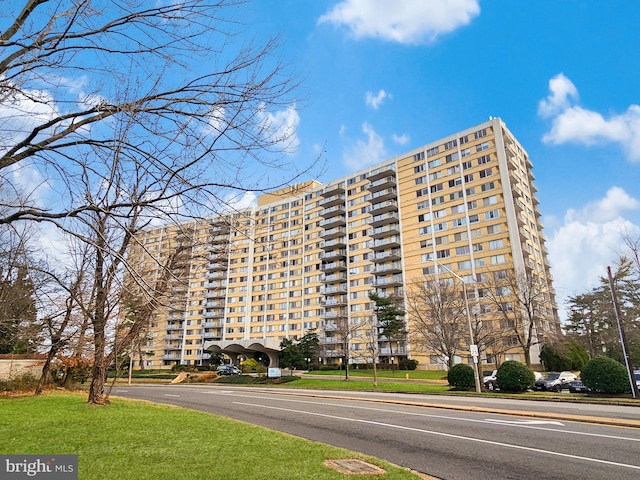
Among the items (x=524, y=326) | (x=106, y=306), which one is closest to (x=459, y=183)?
(x=524, y=326)

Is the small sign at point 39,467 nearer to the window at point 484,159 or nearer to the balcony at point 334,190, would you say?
the window at point 484,159

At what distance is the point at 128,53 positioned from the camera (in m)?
4.99

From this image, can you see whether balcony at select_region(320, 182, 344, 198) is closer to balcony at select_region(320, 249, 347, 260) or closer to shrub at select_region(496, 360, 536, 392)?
balcony at select_region(320, 249, 347, 260)

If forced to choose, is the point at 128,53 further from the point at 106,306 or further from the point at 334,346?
the point at 334,346

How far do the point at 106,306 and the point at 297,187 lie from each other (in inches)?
570

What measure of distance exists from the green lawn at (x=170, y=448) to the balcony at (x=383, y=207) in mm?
59115

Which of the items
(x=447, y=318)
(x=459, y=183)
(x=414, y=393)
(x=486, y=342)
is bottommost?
(x=414, y=393)

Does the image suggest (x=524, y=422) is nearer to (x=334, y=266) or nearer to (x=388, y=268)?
(x=388, y=268)

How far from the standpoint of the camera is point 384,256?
214 ft

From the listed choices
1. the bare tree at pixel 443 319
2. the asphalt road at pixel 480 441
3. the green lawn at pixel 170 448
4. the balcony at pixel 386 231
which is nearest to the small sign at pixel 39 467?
the green lawn at pixel 170 448

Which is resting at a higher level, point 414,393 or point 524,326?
point 524,326

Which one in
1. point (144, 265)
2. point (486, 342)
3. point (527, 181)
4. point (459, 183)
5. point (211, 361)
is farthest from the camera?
point (211, 361)

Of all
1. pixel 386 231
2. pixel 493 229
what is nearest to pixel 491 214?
pixel 493 229

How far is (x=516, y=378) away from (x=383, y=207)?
47.7 metres
